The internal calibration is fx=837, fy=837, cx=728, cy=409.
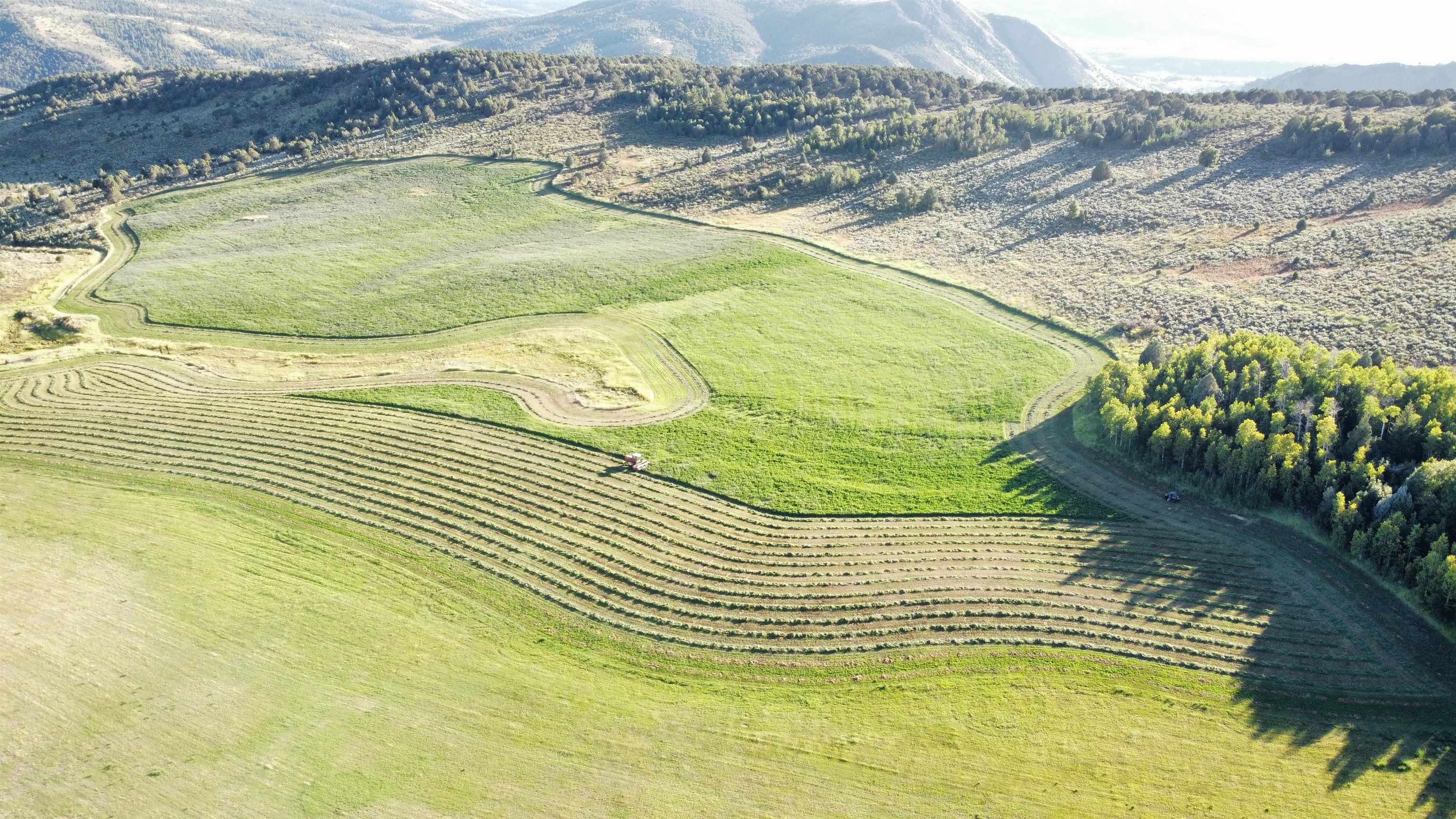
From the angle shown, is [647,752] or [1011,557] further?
[1011,557]

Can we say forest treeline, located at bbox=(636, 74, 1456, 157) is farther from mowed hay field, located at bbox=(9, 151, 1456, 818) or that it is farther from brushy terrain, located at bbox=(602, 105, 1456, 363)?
mowed hay field, located at bbox=(9, 151, 1456, 818)

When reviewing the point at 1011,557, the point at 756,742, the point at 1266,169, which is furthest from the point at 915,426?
the point at 1266,169

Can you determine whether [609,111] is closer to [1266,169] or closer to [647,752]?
[1266,169]

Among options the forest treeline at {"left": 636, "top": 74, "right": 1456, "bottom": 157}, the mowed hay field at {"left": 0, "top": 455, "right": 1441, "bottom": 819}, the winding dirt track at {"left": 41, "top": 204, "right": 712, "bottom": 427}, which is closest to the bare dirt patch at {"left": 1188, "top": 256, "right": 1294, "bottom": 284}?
the forest treeline at {"left": 636, "top": 74, "right": 1456, "bottom": 157}

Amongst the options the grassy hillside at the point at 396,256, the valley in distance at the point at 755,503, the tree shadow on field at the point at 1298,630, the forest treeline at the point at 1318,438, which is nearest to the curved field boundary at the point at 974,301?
the valley in distance at the point at 755,503

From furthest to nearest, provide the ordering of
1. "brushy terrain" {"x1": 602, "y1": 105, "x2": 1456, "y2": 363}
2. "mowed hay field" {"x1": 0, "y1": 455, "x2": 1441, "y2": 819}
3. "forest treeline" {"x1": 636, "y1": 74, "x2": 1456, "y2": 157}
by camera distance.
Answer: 1. "forest treeline" {"x1": 636, "y1": 74, "x2": 1456, "y2": 157}
2. "brushy terrain" {"x1": 602, "y1": 105, "x2": 1456, "y2": 363}
3. "mowed hay field" {"x1": 0, "y1": 455, "x2": 1441, "y2": 819}

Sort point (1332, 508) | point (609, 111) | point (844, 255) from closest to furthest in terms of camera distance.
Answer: point (1332, 508), point (844, 255), point (609, 111)
